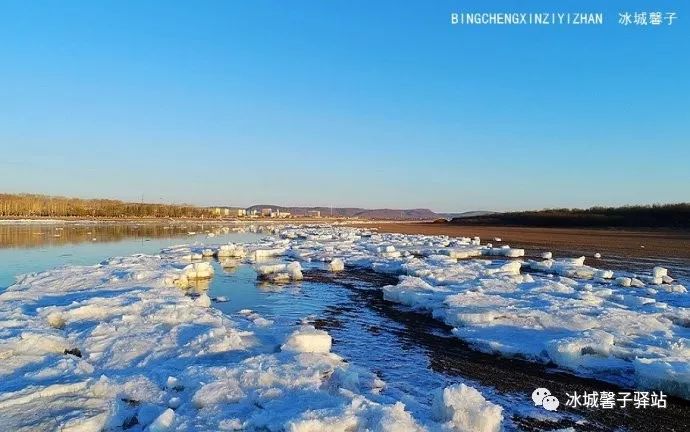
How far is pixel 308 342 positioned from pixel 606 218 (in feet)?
179

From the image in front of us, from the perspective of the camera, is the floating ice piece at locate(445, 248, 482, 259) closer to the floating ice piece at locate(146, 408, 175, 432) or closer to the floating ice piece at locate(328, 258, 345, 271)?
the floating ice piece at locate(328, 258, 345, 271)

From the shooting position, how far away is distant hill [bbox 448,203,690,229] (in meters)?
45.5

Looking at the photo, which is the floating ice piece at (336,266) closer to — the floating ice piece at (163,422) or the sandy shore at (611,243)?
the floating ice piece at (163,422)

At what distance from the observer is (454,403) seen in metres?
4.04

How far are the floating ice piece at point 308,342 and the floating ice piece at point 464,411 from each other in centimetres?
198

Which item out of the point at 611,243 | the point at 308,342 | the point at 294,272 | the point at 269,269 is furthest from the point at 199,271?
the point at 611,243

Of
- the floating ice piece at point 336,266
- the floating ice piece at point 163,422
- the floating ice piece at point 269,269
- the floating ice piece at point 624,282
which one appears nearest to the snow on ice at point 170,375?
the floating ice piece at point 163,422

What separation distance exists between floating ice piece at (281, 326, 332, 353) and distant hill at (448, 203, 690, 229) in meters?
46.6

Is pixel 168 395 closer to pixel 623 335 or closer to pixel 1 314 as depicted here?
pixel 1 314

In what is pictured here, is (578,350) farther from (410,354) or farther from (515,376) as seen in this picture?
(410,354)

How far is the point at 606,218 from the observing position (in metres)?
52.1

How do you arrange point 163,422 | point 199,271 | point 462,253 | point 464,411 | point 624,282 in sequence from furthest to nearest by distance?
1. point 462,253
2. point 199,271
3. point 624,282
4. point 464,411
5. point 163,422

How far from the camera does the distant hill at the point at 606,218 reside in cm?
4550

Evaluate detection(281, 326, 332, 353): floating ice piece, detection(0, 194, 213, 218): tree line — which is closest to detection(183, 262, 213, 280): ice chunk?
detection(281, 326, 332, 353): floating ice piece
